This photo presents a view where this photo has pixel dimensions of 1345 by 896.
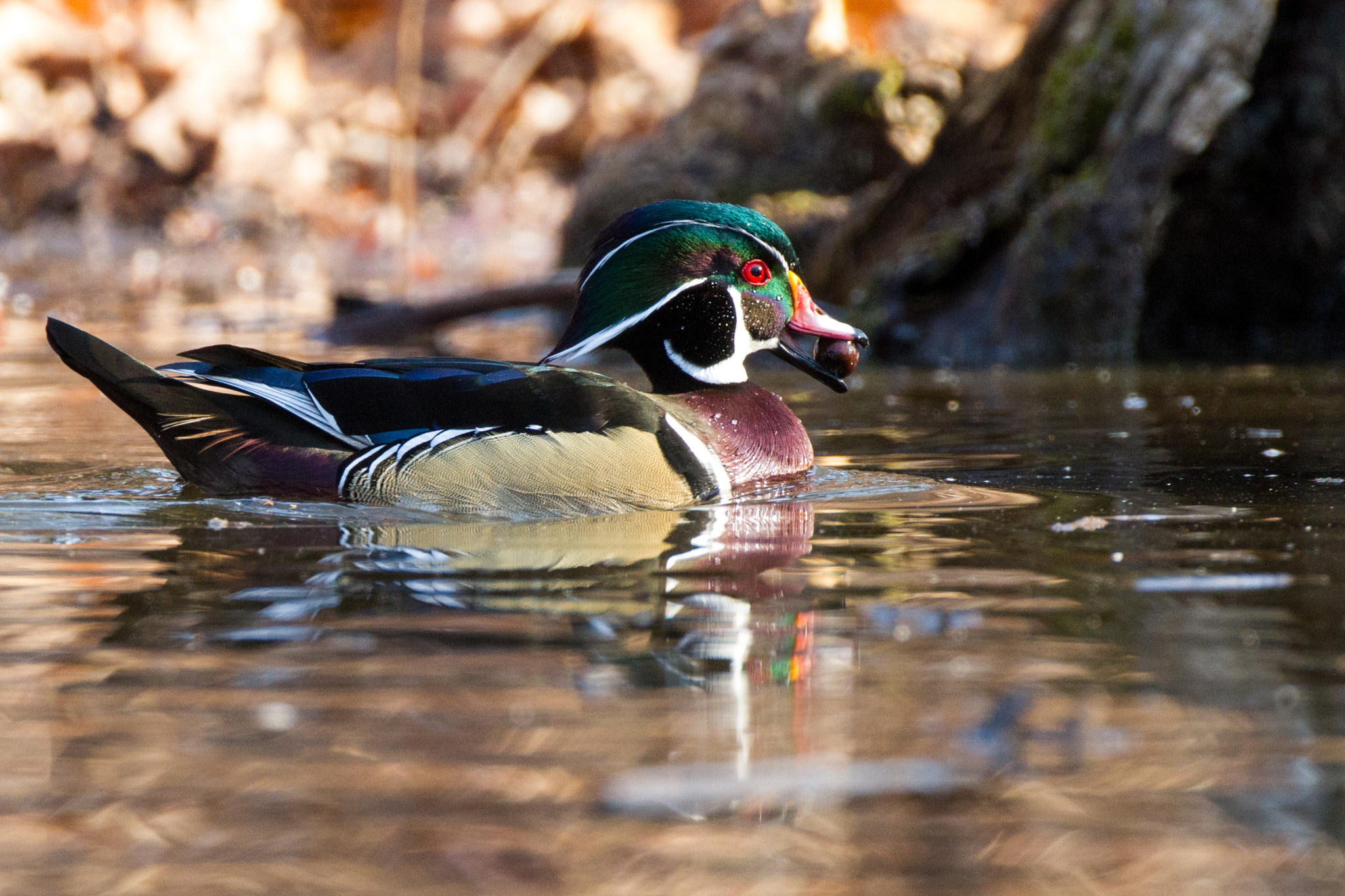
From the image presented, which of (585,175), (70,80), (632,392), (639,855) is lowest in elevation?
(639,855)

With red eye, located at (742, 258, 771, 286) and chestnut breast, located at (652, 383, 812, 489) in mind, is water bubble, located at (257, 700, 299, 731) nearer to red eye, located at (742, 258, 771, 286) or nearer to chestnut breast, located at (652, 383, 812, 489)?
chestnut breast, located at (652, 383, 812, 489)

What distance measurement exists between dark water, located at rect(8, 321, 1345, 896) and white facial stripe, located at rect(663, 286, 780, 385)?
670 millimetres

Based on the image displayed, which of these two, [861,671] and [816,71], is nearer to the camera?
[861,671]

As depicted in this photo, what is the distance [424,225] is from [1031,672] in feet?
75.0

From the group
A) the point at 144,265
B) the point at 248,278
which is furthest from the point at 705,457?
the point at 144,265

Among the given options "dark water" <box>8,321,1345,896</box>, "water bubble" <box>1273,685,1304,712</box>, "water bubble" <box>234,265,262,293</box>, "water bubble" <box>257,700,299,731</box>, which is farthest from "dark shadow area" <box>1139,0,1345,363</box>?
"water bubble" <box>234,265,262,293</box>

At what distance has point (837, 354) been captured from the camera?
6086mm

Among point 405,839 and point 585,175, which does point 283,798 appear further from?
point 585,175

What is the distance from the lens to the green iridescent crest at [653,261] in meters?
5.60

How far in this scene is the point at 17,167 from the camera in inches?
1029

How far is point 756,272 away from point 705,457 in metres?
0.83

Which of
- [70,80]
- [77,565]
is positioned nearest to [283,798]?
[77,565]

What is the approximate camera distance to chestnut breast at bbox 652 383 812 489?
5461 millimetres

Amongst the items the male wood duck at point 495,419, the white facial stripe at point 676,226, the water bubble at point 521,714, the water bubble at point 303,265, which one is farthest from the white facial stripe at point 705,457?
the water bubble at point 303,265
